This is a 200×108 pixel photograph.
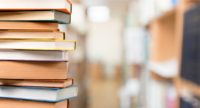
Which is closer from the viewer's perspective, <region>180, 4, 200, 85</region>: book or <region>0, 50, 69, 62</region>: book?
<region>0, 50, 69, 62</region>: book

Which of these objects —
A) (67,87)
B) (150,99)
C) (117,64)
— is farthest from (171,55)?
(117,64)

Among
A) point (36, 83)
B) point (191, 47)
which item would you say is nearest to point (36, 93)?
point (36, 83)

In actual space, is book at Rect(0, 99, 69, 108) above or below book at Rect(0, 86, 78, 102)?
below

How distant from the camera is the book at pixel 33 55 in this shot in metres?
0.36

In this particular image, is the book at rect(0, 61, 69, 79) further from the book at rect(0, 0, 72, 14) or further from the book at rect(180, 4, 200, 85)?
the book at rect(180, 4, 200, 85)

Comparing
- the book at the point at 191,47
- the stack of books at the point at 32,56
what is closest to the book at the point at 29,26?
the stack of books at the point at 32,56

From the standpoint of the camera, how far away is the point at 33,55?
0.37 meters

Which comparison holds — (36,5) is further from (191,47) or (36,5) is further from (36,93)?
(191,47)

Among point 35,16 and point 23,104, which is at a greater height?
point 35,16

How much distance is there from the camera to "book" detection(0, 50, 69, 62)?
0.36 m

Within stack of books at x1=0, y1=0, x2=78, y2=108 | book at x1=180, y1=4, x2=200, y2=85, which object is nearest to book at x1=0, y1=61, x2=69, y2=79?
stack of books at x1=0, y1=0, x2=78, y2=108

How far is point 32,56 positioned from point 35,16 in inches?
1.8

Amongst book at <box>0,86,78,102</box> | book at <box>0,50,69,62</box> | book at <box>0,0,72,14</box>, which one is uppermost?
book at <box>0,0,72,14</box>

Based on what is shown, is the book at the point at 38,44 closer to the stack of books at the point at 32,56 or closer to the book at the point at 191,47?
the stack of books at the point at 32,56
